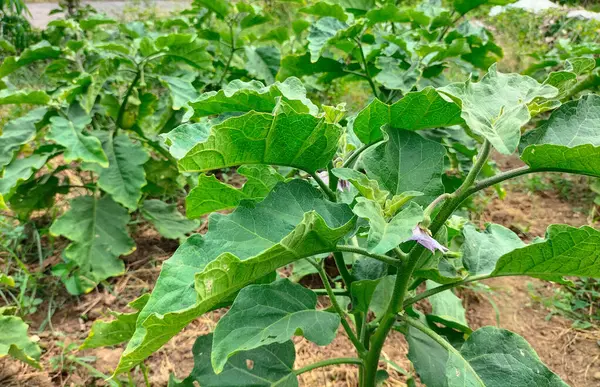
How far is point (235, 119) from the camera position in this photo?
0.73 meters

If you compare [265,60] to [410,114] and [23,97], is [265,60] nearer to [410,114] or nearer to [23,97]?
[23,97]

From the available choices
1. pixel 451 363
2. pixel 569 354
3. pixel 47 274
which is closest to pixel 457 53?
pixel 569 354

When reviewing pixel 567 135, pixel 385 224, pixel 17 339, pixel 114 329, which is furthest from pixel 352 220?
pixel 17 339

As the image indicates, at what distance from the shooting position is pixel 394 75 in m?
1.88

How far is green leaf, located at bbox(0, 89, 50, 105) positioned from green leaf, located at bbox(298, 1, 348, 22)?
110cm

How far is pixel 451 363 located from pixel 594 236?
13.0 inches

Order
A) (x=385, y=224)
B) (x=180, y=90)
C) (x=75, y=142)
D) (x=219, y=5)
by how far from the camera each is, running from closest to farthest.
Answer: (x=385, y=224) < (x=75, y=142) < (x=180, y=90) < (x=219, y=5)

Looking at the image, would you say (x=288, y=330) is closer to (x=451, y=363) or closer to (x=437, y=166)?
(x=451, y=363)

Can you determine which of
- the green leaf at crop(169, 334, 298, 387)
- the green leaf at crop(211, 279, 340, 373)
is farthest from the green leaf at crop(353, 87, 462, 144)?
the green leaf at crop(169, 334, 298, 387)

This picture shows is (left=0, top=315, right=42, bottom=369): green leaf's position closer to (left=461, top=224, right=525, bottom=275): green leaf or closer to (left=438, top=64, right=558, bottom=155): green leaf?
(left=461, top=224, right=525, bottom=275): green leaf

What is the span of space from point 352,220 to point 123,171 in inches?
58.3

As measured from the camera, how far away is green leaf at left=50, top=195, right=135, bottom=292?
193cm

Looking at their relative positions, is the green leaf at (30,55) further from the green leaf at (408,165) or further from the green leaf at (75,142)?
the green leaf at (408,165)

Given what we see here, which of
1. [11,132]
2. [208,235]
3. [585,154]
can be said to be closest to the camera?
[585,154]
